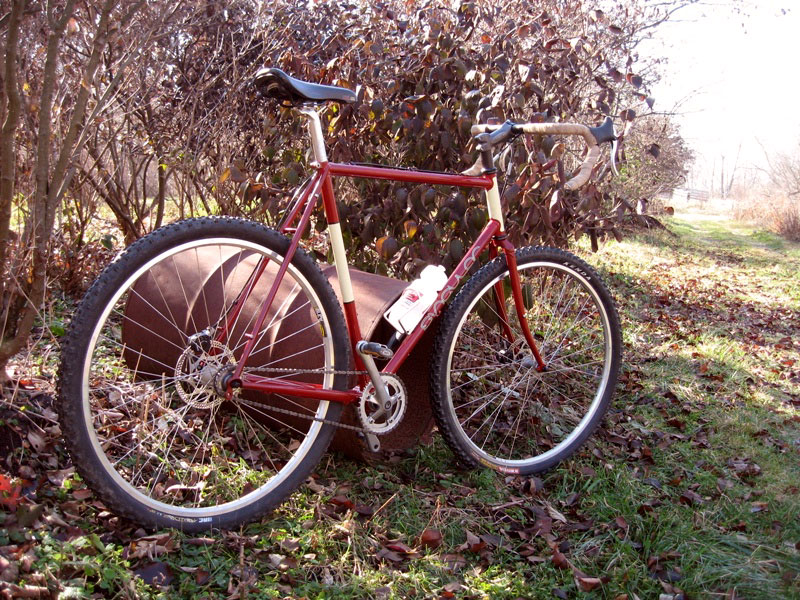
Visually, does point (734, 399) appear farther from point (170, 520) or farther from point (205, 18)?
point (205, 18)

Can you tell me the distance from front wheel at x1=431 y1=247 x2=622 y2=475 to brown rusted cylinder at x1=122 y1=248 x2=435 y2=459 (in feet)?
0.72

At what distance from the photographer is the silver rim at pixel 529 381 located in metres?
3.22

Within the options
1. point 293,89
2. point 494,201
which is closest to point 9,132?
point 293,89

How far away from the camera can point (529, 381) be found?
338cm

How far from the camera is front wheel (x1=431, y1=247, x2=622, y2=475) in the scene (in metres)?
2.90

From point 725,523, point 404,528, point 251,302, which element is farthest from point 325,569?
point 725,523

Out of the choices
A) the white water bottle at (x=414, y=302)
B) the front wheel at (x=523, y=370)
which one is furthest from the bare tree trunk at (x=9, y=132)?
the front wheel at (x=523, y=370)

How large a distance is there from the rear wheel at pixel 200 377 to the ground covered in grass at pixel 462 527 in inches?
6.5

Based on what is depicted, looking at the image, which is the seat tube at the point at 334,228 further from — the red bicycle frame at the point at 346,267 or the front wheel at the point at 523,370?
the front wheel at the point at 523,370

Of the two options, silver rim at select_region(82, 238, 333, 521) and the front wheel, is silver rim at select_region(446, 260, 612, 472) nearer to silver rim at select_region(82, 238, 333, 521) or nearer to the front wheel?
the front wheel

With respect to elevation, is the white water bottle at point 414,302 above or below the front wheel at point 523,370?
above

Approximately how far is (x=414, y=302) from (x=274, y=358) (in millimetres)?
605

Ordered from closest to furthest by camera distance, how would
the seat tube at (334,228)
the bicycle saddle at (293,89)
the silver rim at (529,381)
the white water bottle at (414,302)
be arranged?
the bicycle saddle at (293,89)
the seat tube at (334,228)
the white water bottle at (414,302)
the silver rim at (529,381)

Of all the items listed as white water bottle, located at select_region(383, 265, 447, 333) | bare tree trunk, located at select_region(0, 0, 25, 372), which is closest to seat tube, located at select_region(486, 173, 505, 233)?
white water bottle, located at select_region(383, 265, 447, 333)
